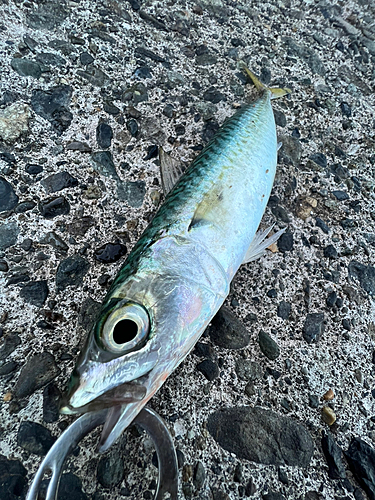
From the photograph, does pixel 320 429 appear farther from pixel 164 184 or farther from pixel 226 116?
pixel 226 116

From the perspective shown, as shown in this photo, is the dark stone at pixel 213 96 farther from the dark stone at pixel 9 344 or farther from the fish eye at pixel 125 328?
the dark stone at pixel 9 344

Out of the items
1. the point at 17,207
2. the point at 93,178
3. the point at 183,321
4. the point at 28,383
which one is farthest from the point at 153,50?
the point at 28,383

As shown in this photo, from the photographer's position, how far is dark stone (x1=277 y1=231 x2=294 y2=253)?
226cm

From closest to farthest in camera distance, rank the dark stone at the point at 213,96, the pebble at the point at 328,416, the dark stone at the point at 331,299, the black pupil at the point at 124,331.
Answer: the black pupil at the point at 124,331, the pebble at the point at 328,416, the dark stone at the point at 331,299, the dark stone at the point at 213,96

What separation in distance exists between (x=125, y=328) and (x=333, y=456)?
4.11ft

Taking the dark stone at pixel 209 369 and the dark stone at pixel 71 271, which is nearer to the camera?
the dark stone at pixel 209 369

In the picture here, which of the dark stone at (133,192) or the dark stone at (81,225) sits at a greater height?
the dark stone at (133,192)

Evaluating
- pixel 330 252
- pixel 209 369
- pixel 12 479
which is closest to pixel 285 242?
pixel 330 252

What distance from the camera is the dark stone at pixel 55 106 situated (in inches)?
93.9

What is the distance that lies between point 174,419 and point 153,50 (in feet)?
9.99

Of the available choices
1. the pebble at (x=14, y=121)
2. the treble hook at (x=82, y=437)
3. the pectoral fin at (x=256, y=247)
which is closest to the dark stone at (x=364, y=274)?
the pectoral fin at (x=256, y=247)

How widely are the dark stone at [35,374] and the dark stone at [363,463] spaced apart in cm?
153

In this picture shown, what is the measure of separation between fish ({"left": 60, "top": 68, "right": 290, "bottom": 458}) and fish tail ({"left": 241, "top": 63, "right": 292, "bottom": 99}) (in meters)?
0.76

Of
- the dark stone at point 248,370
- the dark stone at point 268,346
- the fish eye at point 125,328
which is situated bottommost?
the dark stone at point 248,370
